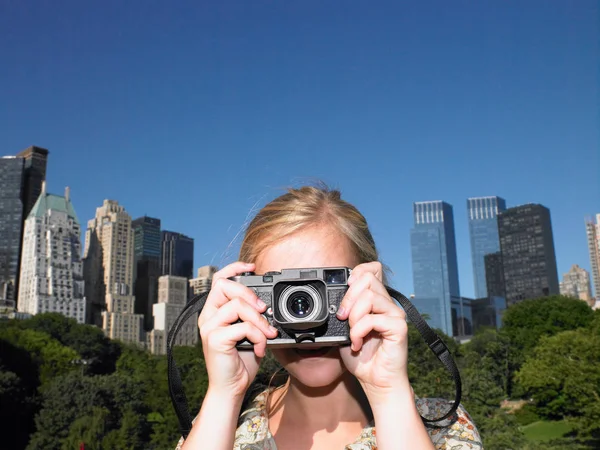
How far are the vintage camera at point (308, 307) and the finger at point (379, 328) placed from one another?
0.19 feet

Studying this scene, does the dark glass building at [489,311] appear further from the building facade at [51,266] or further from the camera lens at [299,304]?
the camera lens at [299,304]

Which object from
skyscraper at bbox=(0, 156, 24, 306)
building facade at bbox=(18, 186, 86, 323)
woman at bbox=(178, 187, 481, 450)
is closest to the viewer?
woman at bbox=(178, 187, 481, 450)

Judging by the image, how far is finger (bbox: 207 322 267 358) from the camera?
5.52 feet

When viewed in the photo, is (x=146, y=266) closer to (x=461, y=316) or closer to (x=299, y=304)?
(x=461, y=316)

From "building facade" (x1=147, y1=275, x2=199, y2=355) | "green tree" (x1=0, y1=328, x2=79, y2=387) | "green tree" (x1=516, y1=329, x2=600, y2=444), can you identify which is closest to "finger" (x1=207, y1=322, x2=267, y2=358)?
"green tree" (x1=516, y1=329, x2=600, y2=444)

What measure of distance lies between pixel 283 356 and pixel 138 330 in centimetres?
10160

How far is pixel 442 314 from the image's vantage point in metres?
200

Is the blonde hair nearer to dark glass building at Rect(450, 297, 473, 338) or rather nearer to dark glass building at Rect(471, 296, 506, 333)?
dark glass building at Rect(471, 296, 506, 333)

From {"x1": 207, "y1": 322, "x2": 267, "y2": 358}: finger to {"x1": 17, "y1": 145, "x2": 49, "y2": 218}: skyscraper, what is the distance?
123m

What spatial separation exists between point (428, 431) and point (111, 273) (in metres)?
112

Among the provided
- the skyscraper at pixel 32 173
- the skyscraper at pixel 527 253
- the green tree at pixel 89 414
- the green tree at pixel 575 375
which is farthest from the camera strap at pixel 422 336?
the skyscraper at pixel 527 253

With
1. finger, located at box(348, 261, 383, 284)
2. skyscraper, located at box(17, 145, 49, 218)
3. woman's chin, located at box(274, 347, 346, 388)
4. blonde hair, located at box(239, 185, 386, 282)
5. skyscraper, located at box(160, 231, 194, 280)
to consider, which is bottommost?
woman's chin, located at box(274, 347, 346, 388)

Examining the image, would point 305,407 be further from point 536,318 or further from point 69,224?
point 69,224

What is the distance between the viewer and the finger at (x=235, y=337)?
168 cm
